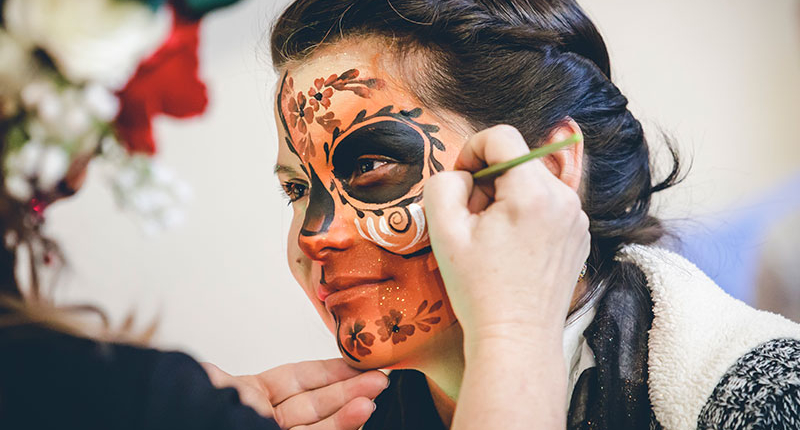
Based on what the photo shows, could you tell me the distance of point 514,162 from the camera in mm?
636

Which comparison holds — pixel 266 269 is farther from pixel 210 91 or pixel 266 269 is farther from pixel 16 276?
pixel 16 276

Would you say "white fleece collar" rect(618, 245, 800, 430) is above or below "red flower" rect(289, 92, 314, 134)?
below

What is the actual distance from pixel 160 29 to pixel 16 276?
0.94ft

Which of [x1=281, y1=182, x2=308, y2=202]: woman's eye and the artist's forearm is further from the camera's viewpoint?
[x1=281, y1=182, x2=308, y2=202]: woman's eye

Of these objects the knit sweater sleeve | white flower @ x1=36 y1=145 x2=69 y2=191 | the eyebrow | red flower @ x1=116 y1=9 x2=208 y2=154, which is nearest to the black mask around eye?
the eyebrow

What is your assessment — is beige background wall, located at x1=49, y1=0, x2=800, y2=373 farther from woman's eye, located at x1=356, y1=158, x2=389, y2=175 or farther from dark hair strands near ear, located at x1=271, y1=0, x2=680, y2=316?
woman's eye, located at x1=356, y1=158, x2=389, y2=175

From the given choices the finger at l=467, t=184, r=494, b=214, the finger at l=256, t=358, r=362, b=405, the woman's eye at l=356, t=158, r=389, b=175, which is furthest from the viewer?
the finger at l=256, t=358, r=362, b=405

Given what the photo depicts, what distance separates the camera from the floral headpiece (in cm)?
56

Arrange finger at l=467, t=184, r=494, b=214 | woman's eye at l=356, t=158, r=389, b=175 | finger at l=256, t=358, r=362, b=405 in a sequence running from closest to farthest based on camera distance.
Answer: finger at l=467, t=184, r=494, b=214
woman's eye at l=356, t=158, r=389, b=175
finger at l=256, t=358, r=362, b=405

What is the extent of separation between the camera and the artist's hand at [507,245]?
623 mm

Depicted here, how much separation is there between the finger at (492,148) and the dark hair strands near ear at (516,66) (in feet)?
0.49

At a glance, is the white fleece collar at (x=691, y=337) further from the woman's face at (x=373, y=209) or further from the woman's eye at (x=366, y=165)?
the woman's eye at (x=366, y=165)

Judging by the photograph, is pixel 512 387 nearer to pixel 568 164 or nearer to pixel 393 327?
pixel 393 327

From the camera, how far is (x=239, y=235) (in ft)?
3.26
